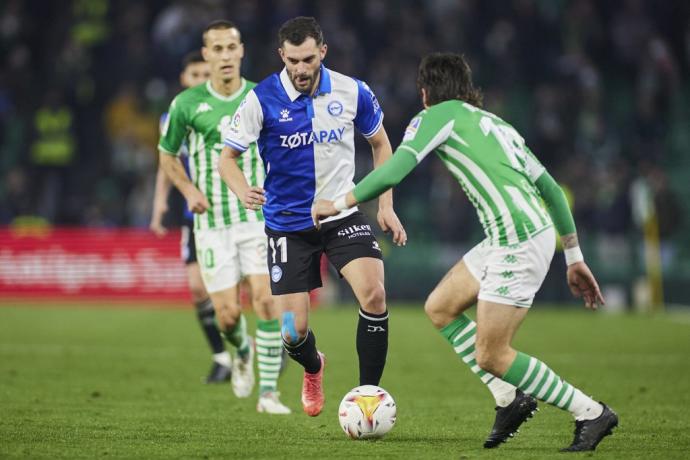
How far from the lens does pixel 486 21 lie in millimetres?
24688

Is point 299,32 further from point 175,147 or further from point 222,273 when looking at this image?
point 222,273

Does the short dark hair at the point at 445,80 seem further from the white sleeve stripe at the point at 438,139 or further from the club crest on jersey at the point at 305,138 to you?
the club crest on jersey at the point at 305,138

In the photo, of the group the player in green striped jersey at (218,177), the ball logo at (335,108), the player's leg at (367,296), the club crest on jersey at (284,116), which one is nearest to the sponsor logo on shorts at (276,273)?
the player's leg at (367,296)

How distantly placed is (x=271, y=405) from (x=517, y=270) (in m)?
2.83

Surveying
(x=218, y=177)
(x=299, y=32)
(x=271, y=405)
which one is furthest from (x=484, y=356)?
(x=218, y=177)

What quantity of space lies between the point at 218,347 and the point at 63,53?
47.9 feet

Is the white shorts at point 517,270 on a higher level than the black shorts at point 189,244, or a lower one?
higher

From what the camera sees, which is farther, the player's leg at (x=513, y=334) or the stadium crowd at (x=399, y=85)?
the stadium crowd at (x=399, y=85)

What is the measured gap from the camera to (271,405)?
8.67 m

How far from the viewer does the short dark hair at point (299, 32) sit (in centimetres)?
733

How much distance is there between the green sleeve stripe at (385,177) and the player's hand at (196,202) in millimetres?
2886

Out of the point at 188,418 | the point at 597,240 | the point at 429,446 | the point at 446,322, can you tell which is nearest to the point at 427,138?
the point at 446,322

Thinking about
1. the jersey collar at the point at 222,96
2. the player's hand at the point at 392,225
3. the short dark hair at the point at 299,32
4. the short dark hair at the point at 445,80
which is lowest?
the player's hand at the point at 392,225

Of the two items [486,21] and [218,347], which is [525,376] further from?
[486,21]
